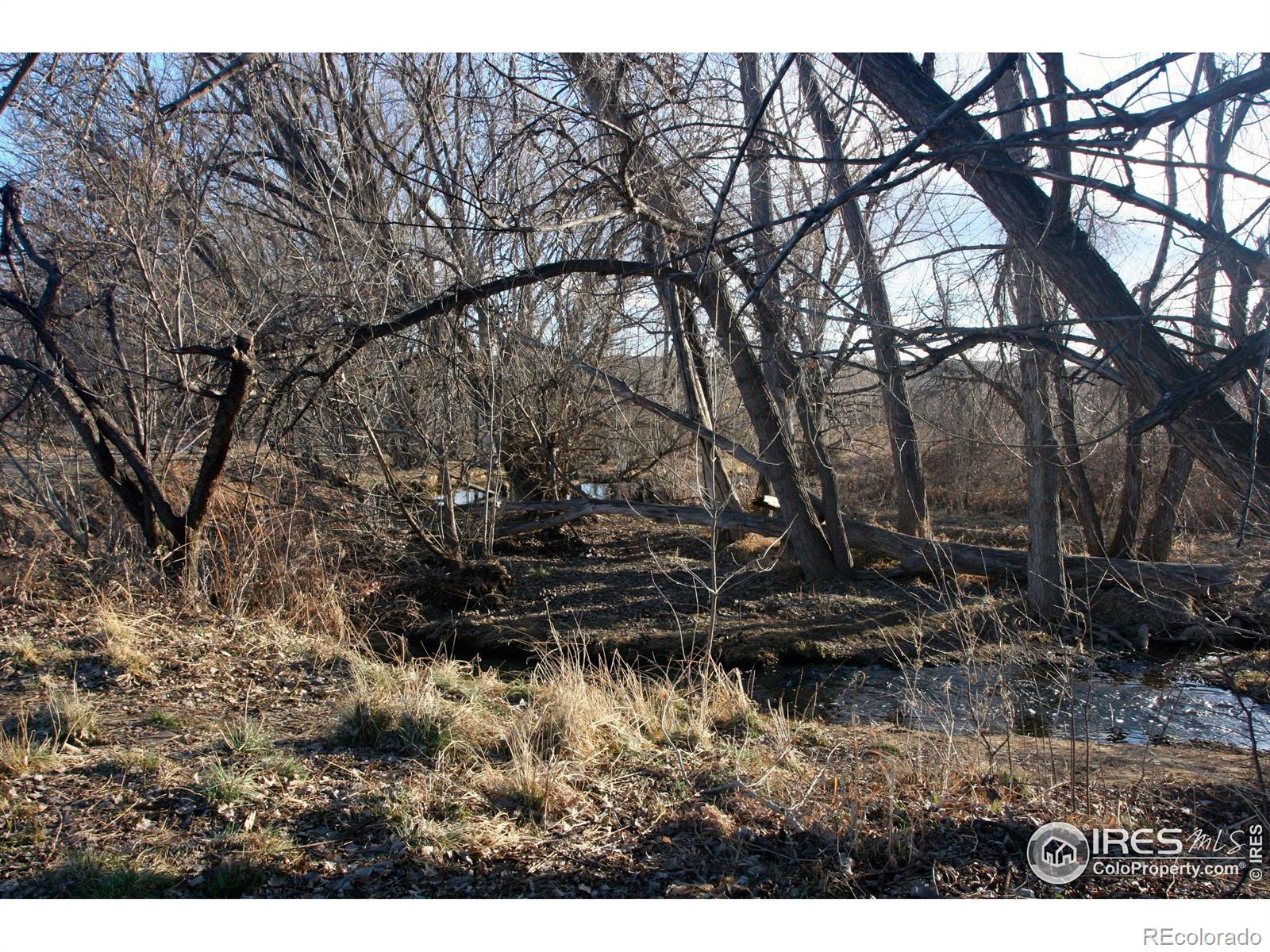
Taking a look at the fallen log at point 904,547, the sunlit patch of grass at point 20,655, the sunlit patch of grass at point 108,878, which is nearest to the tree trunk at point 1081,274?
the sunlit patch of grass at point 108,878

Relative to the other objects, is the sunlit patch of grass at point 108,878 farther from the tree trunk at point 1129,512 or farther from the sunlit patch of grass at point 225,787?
the tree trunk at point 1129,512

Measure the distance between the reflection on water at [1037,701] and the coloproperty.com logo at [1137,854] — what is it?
60.4 inches

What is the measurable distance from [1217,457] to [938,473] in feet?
44.2

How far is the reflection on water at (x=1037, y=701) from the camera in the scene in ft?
21.2

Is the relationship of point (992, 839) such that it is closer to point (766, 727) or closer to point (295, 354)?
point (766, 727)

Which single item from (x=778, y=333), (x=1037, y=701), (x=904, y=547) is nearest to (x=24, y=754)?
(x=1037, y=701)

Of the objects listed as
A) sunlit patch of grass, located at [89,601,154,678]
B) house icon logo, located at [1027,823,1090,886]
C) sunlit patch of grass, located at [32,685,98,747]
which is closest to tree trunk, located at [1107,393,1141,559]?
house icon logo, located at [1027,823,1090,886]

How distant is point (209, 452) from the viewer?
739 centimetres

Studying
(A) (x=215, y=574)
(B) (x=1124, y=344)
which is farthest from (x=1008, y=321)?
(A) (x=215, y=574)

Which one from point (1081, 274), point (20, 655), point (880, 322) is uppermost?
point (1081, 274)

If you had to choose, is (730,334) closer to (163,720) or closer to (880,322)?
Answer: (880,322)

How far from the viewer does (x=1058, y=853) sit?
3645 millimetres

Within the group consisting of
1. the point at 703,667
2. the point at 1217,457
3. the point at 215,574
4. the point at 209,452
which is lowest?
the point at 703,667

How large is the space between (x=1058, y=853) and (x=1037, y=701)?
239cm
